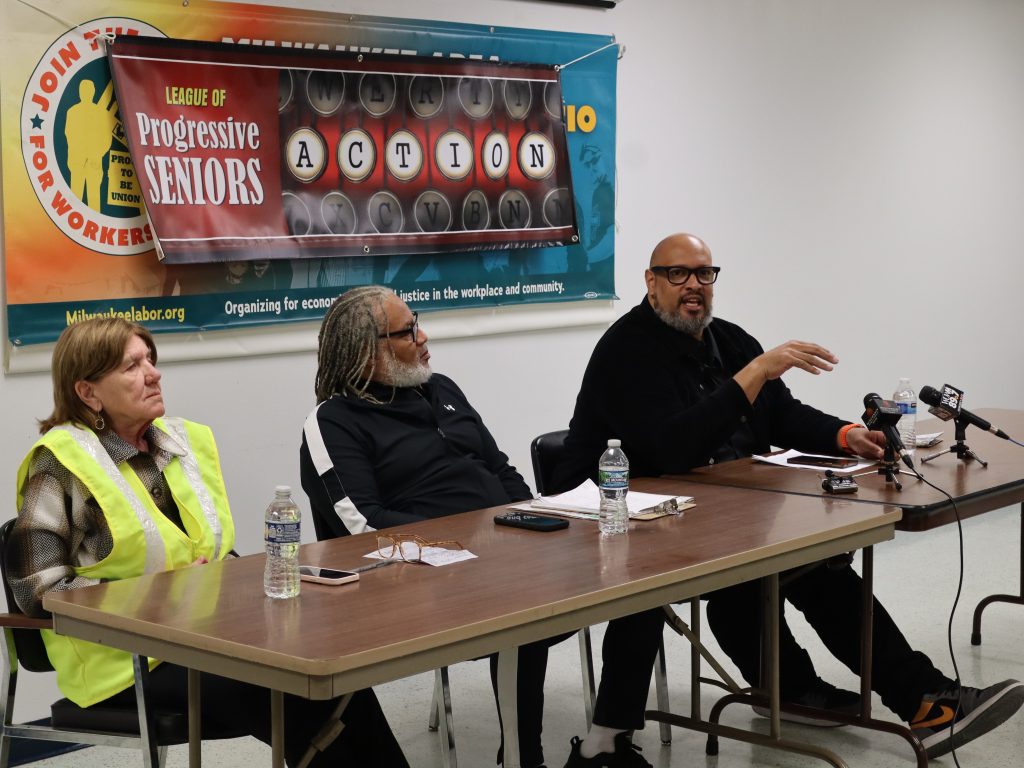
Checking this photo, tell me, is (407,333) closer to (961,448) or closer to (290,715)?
(290,715)

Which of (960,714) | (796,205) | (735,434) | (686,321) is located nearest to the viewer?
(960,714)

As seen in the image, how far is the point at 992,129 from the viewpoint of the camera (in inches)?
269

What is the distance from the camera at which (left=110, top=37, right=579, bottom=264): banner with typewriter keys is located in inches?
Answer: 144

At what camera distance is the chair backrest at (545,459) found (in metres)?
3.62

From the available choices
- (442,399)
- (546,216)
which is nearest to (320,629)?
(442,399)

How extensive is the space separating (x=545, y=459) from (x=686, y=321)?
56 centimetres

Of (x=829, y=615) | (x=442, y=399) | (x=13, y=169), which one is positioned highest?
(x=13, y=169)

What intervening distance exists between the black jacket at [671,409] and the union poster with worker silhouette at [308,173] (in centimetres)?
95

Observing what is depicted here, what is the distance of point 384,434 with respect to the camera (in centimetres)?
329

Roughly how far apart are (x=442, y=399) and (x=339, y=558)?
1048 mm

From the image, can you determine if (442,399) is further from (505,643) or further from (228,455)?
(505,643)

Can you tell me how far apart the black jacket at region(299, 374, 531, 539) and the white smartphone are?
675 mm

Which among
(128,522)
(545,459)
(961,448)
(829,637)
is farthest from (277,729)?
(961,448)

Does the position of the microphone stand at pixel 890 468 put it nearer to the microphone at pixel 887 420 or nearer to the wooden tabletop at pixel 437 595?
the microphone at pixel 887 420
